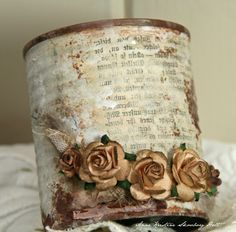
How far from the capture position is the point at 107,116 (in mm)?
555

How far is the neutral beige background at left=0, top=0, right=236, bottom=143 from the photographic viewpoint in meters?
0.90

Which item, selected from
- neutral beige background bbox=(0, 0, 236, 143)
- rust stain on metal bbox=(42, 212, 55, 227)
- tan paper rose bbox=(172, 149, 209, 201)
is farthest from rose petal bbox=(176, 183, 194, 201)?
neutral beige background bbox=(0, 0, 236, 143)

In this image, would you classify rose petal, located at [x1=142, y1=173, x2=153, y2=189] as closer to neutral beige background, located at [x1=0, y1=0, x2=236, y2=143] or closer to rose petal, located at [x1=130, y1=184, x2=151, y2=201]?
rose petal, located at [x1=130, y1=184, x2=151, y2=201]

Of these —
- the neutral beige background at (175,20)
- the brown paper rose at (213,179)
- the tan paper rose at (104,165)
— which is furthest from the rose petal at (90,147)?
the neutral beige background at (175,20)

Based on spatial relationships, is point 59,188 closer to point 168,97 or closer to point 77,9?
point 168,97

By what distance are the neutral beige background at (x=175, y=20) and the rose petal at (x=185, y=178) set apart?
0.35m

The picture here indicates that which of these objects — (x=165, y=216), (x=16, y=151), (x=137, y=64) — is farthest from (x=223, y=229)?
(x=16, y=151)

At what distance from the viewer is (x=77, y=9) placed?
0.93 metres

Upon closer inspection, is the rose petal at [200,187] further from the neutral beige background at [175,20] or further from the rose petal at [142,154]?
the neutral beige background at [175,20]

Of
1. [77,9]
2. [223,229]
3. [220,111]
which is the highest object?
[77,9]

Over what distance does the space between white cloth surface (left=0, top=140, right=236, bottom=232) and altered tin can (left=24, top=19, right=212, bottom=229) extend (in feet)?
0.08

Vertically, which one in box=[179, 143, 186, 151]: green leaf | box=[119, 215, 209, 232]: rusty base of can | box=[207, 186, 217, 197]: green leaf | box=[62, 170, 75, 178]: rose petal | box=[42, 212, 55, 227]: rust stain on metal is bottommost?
box=[119, 215, 209, 232]: rusty base of can

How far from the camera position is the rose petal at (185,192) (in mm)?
549

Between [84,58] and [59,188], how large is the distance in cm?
11
